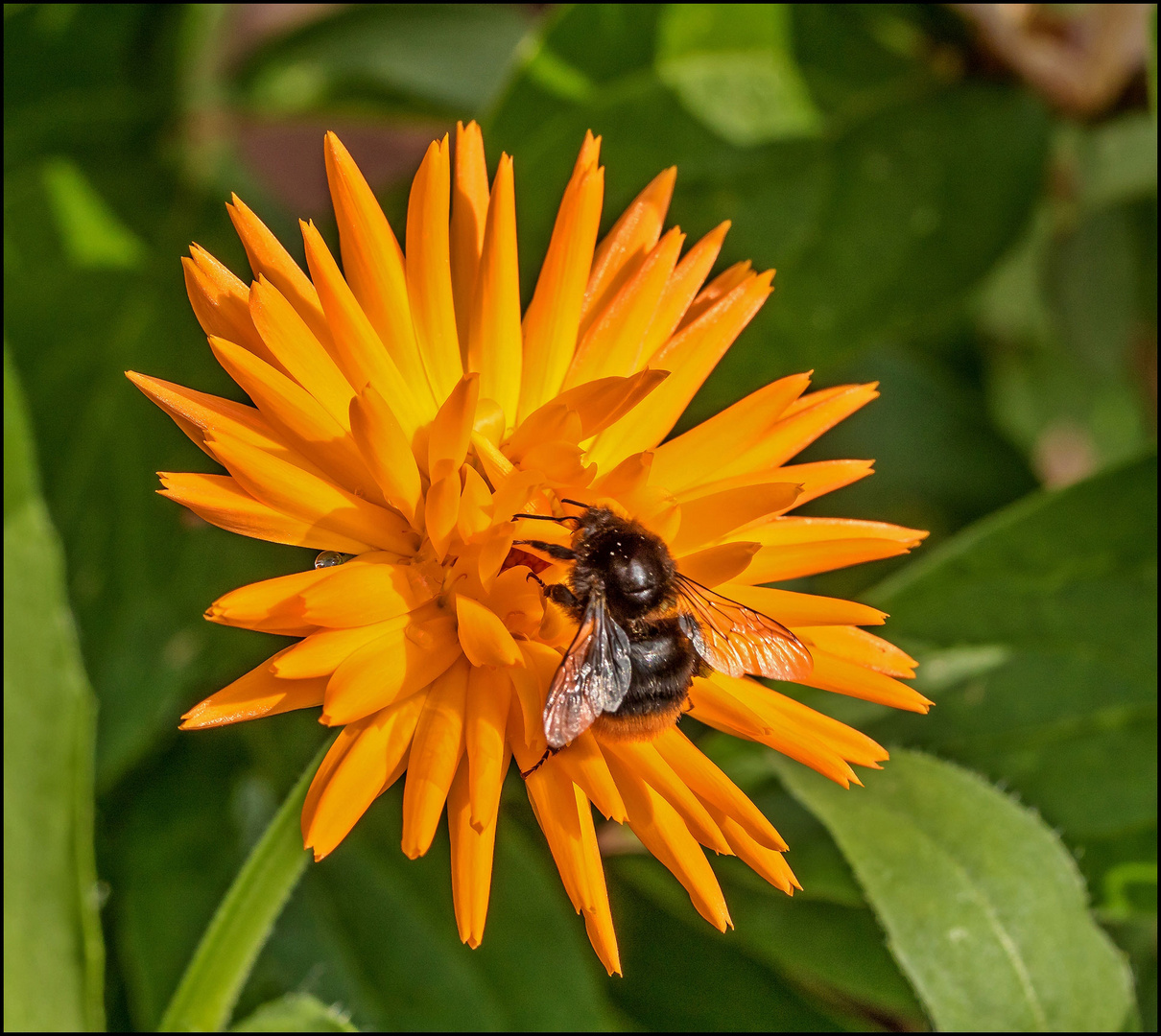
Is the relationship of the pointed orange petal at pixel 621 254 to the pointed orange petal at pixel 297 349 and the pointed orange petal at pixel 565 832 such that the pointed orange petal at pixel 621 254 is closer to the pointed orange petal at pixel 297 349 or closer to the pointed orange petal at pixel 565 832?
the pointed orange petal at pixel 297 349

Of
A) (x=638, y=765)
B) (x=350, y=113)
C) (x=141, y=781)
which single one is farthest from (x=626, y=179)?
(x=141, y=781)

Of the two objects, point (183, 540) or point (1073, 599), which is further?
point (183, 540)

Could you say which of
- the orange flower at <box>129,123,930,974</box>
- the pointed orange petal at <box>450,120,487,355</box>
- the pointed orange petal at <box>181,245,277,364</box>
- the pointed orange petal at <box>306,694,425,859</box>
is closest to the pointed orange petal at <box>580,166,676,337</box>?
the orange flower at <box>129,123,930,974</box>

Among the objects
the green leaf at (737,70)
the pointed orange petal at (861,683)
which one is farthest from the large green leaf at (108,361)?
the pointed orange petal at (861,683)

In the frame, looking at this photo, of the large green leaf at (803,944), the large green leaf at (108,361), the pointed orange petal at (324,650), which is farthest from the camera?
the large green leaf at (108,361)

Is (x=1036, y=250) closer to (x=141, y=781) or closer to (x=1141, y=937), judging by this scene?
(x=1141, y=937)

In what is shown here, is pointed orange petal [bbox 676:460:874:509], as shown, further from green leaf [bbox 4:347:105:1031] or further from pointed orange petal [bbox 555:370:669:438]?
green leaf [bbox 4:347:105:1031]
